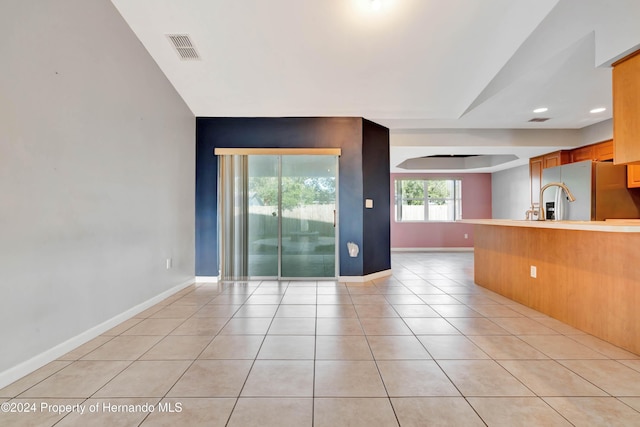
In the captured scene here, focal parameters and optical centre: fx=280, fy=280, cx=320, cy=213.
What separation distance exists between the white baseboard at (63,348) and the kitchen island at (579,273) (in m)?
3.93

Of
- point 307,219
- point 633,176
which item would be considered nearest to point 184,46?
point 307,219

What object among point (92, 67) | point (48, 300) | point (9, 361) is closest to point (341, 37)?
point (92, 67)

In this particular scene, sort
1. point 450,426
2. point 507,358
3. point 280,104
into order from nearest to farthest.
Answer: point 450,426, point 507,358, point 280,104

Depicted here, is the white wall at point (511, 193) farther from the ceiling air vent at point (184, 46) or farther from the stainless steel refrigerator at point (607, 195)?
the ceiling air vent at point (184, 46)

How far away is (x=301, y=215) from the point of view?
14.3 feet

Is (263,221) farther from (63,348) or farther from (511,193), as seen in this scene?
(511,193)

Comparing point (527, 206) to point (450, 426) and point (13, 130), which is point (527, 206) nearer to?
point (450, 426)

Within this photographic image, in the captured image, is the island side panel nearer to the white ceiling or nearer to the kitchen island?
the kitchen island

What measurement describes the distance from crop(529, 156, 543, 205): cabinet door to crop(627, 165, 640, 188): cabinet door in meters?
1.45

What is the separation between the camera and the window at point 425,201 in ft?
26.0

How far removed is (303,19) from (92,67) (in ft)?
6.30

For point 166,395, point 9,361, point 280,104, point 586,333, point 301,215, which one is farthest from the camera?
point 301,215

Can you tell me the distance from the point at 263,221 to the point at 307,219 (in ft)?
2.25

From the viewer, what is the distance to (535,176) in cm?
576
